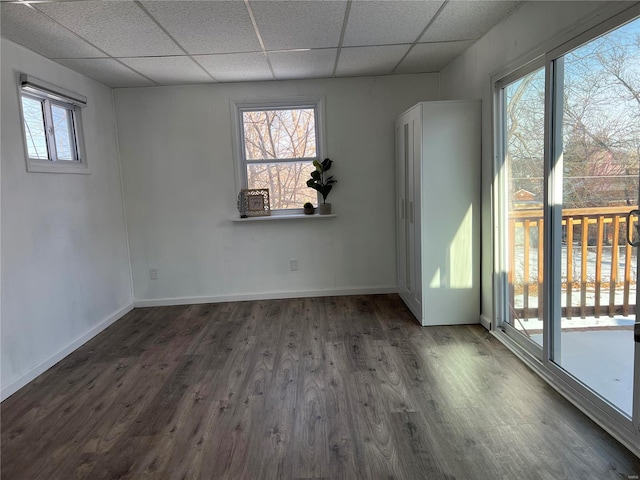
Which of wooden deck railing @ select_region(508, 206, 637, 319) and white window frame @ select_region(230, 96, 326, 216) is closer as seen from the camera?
wooden deck railing @ select_region(508, 206, 637, 319)

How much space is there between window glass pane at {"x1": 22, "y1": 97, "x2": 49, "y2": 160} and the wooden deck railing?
366cm

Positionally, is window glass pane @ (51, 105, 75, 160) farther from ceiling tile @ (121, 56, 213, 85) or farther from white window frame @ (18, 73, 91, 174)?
ceiling tile @ (121, 56, 213, 85)

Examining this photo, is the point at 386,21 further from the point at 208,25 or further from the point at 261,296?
the point at 261,296

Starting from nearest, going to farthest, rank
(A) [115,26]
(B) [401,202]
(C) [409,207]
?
(A) [115,26], (C) [409,207], (B) [401,202]

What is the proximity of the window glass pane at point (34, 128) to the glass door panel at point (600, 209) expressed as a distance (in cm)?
363

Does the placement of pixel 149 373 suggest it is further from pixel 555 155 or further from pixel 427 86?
pixel 427 86

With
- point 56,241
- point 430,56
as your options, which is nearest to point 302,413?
point 56,241

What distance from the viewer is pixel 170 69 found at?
3785 mm

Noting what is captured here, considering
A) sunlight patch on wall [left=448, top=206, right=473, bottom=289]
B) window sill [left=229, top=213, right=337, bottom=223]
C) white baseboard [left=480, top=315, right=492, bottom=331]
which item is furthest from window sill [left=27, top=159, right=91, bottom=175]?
white baseboard [left=480, top=315, right=492, bottom=331]

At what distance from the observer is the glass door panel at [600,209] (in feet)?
6.48

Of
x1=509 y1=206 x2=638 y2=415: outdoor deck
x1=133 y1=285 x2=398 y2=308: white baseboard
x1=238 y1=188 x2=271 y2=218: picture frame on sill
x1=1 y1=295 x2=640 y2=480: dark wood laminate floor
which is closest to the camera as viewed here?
x1=1 y1=295 x2=640 y2=480: dark wood laminate floor

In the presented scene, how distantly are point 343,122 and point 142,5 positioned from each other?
2458mm

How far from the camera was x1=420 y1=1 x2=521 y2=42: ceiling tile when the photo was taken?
2.68 meters

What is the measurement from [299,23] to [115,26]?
3.94ft
